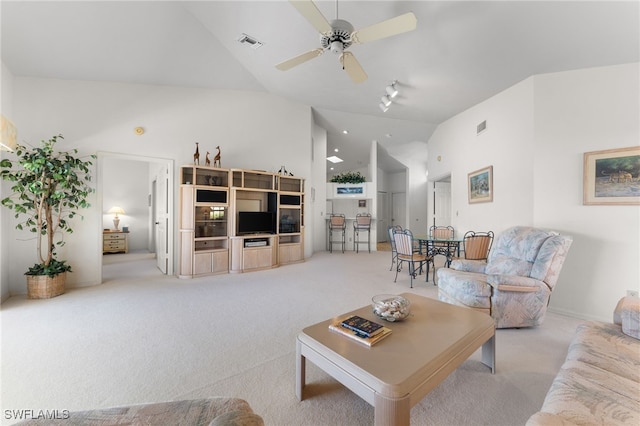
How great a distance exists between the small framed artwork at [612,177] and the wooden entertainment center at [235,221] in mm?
4854

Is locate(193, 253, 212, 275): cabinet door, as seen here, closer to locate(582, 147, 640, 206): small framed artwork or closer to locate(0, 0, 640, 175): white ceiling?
locate(0, 0, 640, 175): white ceiling

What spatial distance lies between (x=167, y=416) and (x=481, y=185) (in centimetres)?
520

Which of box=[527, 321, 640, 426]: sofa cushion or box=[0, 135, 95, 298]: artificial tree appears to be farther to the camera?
box=[0, 135, 95, 298]: artificial tree

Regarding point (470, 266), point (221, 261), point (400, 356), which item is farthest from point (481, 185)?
point (221, 261)

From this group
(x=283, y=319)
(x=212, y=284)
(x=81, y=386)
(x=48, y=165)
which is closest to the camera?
(x=81, y=386)

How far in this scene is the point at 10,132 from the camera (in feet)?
8.48

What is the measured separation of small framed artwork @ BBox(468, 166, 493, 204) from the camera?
14.1ft

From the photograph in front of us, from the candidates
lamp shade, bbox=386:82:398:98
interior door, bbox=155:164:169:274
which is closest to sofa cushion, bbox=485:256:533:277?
lamp shade, bbox=386:82:398:98

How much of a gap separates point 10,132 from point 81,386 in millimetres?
2657

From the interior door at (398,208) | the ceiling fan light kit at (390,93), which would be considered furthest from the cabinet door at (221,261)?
the interior door at (398,208)

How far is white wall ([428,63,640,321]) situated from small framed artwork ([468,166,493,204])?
1.08ft

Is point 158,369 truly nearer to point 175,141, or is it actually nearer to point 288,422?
point 288,422

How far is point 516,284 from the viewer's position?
8.07ft

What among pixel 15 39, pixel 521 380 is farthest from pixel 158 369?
pixel 15 39
